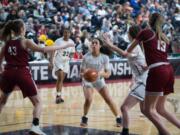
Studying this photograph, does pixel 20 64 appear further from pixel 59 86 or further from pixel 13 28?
pixel 59 86

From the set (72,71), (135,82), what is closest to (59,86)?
(72,71)

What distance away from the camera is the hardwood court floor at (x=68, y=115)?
392 inches

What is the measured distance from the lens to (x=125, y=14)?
91.3 ft

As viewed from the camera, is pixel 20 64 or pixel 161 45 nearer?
pixel 161 45

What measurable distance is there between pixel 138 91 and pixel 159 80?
47.0 inches

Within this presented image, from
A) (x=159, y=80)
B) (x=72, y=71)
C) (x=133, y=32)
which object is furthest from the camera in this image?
(x=72, y=71)

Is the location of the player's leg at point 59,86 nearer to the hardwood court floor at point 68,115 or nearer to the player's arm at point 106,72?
the hardwood court floor at point 68,115

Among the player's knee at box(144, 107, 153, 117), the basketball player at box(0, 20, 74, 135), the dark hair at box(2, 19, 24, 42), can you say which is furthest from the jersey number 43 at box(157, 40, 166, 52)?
the dark hair at box(2, 19, 24, 42)

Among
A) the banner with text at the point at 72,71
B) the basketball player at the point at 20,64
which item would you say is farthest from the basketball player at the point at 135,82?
the banner with text at the point at 72,71

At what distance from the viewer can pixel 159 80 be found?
25.8ft

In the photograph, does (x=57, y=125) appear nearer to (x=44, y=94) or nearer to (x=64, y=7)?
(x=44, y=94)

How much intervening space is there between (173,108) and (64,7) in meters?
12.9

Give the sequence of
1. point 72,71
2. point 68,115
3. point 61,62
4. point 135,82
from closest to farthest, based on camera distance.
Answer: point 135,82, point 68,115, point 61,62, point 72,71

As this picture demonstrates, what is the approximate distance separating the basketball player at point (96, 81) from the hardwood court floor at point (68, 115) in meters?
0.31
